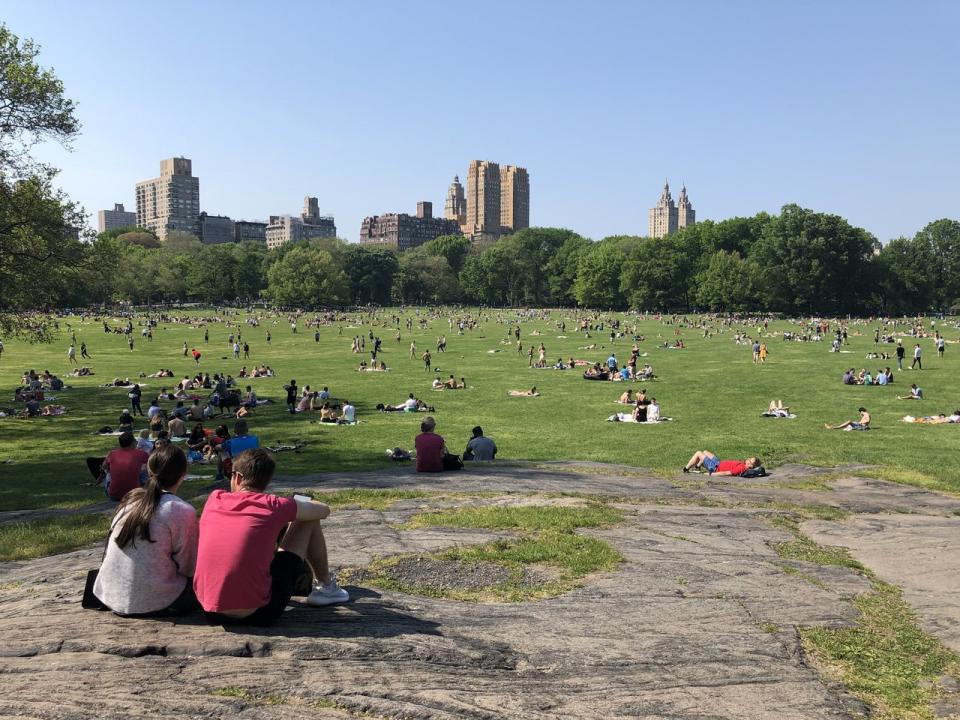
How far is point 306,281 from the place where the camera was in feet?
416

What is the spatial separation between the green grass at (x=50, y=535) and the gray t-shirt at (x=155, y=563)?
4441 mm

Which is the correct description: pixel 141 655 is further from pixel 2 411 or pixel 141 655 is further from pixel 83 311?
pixel 83 311

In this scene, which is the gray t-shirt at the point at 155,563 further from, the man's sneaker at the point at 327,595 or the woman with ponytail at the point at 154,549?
the man's sneaker at the point at 327,595

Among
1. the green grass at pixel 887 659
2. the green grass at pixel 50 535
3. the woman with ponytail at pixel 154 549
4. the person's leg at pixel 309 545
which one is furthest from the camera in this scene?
the green grass at pixel 50 535

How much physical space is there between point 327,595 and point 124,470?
8.27 m

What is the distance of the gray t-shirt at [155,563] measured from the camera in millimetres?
5852

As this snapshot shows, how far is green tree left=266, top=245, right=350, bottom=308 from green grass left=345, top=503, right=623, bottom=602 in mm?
119183

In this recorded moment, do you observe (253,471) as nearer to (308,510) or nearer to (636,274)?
(308,510)

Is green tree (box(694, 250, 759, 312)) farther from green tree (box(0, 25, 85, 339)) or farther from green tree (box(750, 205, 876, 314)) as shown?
green tree (box(0, 25, 85, 339))

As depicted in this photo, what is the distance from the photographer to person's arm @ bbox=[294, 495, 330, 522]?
6.25 metres

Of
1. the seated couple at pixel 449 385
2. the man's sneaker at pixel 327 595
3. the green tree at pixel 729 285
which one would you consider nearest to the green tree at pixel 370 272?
the green tree at pixel 729 285

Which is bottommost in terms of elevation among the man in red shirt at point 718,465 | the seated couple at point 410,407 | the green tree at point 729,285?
the man in red shirt at point 718,465

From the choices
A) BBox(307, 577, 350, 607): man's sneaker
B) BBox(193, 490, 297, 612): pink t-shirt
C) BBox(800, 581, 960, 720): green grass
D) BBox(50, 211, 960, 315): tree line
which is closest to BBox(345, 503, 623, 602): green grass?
BBox(307, 577, 350, 607): man's sneaker

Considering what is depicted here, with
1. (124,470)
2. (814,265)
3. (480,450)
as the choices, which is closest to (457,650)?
(124,470)
